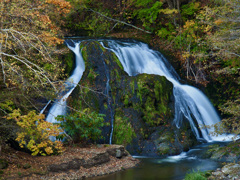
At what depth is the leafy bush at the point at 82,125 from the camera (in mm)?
8945

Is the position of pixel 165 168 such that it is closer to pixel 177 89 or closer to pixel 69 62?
pixel 177 89

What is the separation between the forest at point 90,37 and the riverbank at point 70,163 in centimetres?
33

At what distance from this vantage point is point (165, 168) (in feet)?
28.1

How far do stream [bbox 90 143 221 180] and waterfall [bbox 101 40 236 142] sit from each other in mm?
2035

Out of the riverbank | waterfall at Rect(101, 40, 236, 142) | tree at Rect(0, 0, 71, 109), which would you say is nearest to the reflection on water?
the riverbank

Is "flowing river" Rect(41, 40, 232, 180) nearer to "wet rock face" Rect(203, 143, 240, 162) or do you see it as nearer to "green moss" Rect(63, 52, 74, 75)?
"green moss" Rect(63, 52, 74, 75)

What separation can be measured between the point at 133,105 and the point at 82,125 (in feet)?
10.5

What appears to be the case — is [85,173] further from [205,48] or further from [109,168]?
[205,48]

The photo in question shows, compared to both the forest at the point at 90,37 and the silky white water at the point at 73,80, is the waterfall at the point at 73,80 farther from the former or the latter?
the forest at the point at 90,37

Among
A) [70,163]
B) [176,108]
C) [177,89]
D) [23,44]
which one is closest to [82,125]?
[70,163]

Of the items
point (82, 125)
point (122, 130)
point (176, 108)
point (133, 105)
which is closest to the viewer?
point (82, 125)

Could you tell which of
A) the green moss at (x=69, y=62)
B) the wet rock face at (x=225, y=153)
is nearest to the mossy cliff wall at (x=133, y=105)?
the green moss at (x=69, y=62)

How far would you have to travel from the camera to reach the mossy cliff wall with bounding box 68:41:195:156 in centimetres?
1093

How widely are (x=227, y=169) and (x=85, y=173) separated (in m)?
4.24
